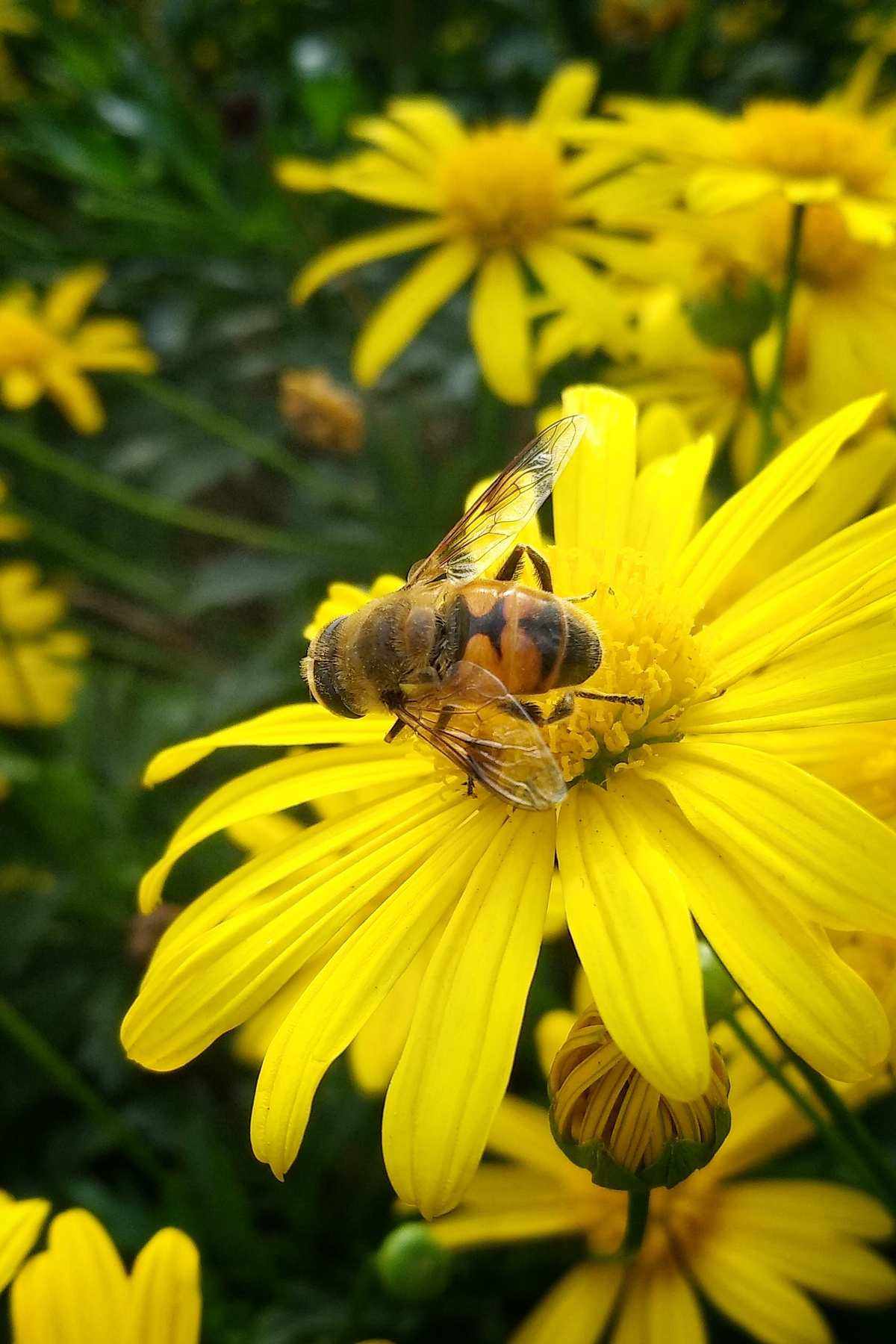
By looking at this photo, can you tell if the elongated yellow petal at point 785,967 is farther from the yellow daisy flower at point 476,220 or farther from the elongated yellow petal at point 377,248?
the elongated yellow petal at point 377,248

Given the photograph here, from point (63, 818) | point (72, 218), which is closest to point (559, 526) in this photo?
point (63, 818)

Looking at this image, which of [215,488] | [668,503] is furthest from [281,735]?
[215,488]

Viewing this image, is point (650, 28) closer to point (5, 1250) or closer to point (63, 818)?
point (63, 818)

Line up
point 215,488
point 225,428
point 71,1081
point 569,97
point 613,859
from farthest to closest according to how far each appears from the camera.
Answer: point 215,488 → point 225,428 → point 569,97 → point 71,1081 → point 613,859

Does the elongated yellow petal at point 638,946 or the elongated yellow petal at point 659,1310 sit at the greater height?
the elongated yellow petal at point 638,946

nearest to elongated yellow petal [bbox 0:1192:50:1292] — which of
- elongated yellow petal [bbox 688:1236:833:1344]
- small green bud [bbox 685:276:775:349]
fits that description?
elongated yellow petal [bbox 688:1236:833:1344]

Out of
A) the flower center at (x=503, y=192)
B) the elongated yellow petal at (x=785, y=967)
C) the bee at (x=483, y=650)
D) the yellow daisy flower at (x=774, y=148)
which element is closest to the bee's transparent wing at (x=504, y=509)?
the bee at (x=483, y=650)

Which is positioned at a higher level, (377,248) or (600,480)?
(377,248)

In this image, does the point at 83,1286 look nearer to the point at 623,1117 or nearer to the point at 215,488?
the point at 623,1117
